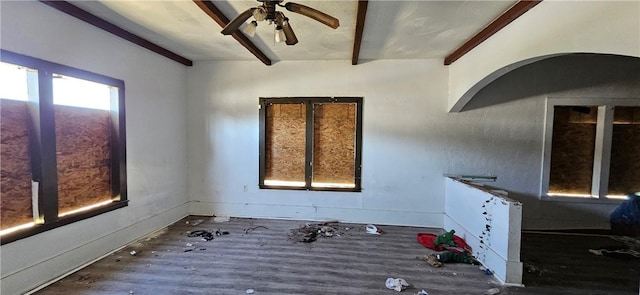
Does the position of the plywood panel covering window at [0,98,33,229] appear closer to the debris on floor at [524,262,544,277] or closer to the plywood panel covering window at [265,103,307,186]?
the plywood panel covering window at [265,103,307,186]

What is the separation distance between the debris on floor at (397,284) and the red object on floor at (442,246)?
1081 mm

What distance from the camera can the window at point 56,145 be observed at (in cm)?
237

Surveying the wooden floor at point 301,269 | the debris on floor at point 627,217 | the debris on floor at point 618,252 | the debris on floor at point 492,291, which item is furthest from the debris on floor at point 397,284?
the debris on floor at point 627,217

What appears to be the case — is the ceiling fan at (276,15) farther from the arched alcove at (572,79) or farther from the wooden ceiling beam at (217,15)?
the arched alcove at (572,79)

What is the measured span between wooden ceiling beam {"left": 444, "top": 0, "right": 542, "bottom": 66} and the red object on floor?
2616 mm

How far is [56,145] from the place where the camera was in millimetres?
2727

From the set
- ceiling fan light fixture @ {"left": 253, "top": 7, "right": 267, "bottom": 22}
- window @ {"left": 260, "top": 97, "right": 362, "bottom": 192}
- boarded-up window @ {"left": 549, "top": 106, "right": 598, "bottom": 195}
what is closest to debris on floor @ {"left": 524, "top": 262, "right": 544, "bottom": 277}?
boarded-up window @ {"left": 549, "top": 106, "right": 598, "bottom": 195}

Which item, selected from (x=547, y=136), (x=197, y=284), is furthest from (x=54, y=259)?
(x=547, y=136)

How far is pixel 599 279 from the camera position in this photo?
9.23ft

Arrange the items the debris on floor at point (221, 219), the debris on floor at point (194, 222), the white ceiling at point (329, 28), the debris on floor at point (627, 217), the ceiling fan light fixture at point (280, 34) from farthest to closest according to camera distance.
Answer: the debris on floor at point (221, 219), the debris on floor at point (194, 222), the debris on floor at point (627, 217), the white ceiling at point (329, 28), the ceiling fan light fixture at point (280, 34)

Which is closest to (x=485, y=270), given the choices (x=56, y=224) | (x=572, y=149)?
(x=572, y=149)

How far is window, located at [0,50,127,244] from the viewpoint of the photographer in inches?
93.4

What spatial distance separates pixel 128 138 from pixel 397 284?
3771 millimetres

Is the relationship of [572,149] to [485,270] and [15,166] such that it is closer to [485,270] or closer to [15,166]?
[485,270]
